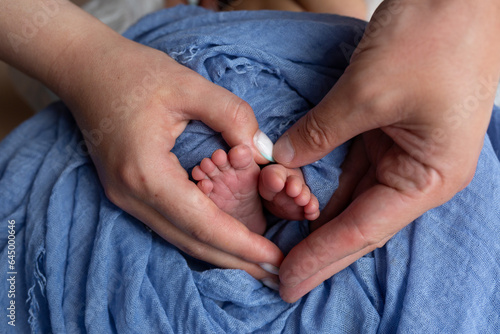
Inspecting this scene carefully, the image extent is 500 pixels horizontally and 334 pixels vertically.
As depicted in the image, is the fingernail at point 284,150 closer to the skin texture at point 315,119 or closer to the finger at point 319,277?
the skin texture at point 315,119

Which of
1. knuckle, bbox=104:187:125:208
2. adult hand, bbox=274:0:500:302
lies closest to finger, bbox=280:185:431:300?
adult hand, bbox=274:0:500:302

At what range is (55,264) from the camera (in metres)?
0.66

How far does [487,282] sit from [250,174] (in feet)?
1.24

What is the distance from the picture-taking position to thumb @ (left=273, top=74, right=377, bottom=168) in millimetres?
514

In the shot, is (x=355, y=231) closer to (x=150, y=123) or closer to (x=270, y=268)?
(x=270, y=268)

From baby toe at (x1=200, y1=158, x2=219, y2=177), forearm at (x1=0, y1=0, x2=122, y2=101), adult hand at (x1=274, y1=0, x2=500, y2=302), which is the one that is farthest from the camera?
forearm at (x1=0, y1=0, x2=122, y2=101)

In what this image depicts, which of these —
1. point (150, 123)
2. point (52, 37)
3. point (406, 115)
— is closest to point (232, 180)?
point (150, 123)

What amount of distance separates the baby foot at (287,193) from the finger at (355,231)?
0.15 feet

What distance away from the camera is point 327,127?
55 centimetres

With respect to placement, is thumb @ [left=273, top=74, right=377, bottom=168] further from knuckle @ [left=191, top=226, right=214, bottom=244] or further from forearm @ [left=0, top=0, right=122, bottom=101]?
forearm @ [left=0, top=0, right=122, bottom=101]

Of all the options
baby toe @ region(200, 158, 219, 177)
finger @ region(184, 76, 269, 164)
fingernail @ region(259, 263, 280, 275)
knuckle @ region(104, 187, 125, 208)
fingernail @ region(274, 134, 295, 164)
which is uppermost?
finger @ region(184, 76, 269, 164)

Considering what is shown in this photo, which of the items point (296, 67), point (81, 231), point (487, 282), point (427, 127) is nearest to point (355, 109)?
point (427, 127)

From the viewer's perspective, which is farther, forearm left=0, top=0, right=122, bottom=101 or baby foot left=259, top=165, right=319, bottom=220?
forearm left=0, top=0, right=122, bottom=101

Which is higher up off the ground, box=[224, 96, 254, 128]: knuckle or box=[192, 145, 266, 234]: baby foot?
box=[224, 96, 254, 128]: knuckle
